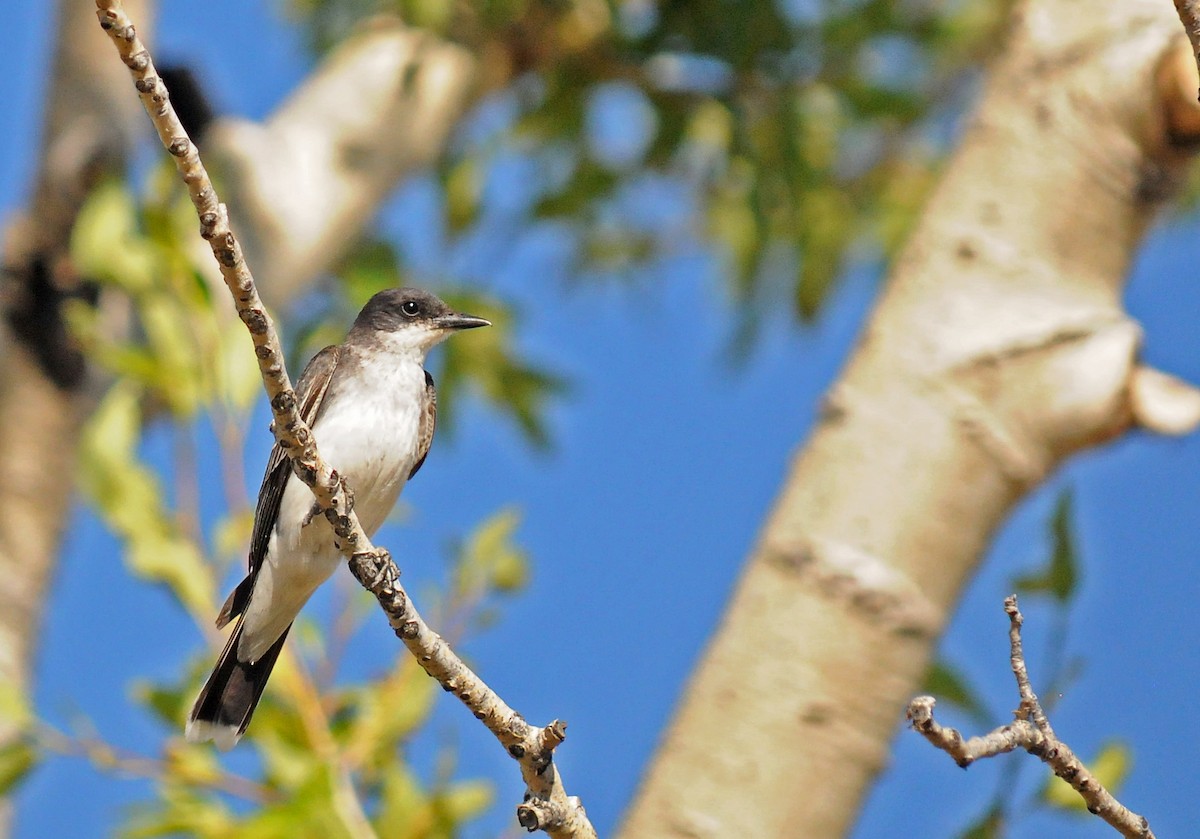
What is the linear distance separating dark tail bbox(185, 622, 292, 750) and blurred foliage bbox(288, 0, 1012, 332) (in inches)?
90.4

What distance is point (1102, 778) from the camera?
11.4 ft

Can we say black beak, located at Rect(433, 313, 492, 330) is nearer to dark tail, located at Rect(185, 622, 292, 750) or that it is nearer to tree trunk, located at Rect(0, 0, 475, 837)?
dark tail, located at Rect(185, 622, 292, 750)

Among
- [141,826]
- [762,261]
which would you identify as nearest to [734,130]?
[762,261]

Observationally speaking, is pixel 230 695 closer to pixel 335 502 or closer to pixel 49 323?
pixel 335 502

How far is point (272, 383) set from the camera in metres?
2.39

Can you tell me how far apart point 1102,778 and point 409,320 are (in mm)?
2213

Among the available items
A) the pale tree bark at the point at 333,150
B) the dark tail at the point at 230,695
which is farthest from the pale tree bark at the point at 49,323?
the dark tail at the point at 230,695

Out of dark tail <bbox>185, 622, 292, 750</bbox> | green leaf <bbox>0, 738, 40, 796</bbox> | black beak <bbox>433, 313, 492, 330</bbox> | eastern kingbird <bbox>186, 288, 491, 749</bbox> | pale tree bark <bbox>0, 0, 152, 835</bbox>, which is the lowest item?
green leaf <bbox>0, 738, 40, 796</bbox>

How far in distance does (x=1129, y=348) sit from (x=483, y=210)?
284cm

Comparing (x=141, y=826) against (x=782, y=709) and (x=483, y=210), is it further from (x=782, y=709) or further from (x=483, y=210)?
(x=483, y=210)

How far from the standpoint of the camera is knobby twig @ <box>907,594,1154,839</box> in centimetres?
189

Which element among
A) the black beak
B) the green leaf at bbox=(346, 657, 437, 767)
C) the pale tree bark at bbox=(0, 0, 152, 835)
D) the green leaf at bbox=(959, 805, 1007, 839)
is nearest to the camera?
the green leaf at bbox=(959, 805, 1007, 839)

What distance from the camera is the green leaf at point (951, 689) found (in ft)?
13.1

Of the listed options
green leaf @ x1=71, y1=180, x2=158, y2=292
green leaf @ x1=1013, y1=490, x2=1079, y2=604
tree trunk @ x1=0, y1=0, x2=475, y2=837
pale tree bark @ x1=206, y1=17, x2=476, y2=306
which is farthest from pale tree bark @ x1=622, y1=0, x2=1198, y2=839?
pale tree bark @ x1=206, y1=17, x2=476, y2=306
